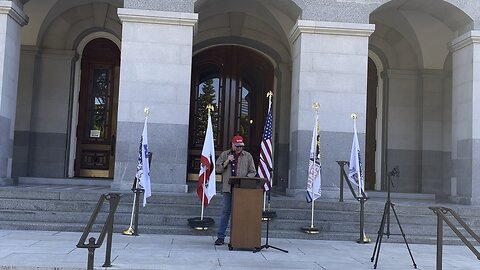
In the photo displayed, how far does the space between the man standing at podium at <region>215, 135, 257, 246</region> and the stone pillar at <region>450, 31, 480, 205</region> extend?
21.9ft

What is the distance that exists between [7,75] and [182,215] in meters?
5.74

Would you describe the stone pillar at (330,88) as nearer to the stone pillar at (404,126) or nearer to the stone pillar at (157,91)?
the stone pillar at (157,91)

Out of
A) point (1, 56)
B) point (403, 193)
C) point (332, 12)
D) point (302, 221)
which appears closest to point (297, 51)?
point (332, 12)

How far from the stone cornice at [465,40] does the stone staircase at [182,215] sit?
14.8 feet

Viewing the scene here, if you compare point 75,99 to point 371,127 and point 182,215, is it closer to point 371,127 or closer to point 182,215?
point 182,215

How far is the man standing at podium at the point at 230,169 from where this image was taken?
9047 mm

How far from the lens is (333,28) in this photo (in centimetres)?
1267

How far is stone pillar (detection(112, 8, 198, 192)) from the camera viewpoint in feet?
39.3

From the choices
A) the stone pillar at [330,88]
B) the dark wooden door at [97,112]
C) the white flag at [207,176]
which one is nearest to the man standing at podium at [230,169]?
the white flag at [207,176]

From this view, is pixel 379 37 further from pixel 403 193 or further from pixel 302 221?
pixel 302 221

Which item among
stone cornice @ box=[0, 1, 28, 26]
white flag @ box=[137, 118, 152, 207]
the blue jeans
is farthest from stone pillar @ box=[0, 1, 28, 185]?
the blue jeans

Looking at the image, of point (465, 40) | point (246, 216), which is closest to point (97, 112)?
point (246, 216)

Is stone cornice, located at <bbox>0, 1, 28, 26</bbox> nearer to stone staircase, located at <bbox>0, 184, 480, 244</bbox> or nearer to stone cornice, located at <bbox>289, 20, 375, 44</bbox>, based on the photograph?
stone staircase, located at <bbox>0, 184, 480, 244</bbox>

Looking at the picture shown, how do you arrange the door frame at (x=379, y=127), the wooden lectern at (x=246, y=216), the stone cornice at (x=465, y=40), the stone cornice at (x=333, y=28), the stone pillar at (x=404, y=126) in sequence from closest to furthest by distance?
the wooden lectern at (x=246, y=216)
the stone cornice at (x=333, y=28)
the stone cornice at (x=465, y=40)
the stone pillar at (x=404, y=126)
the door frame at (x=379, y=127)
